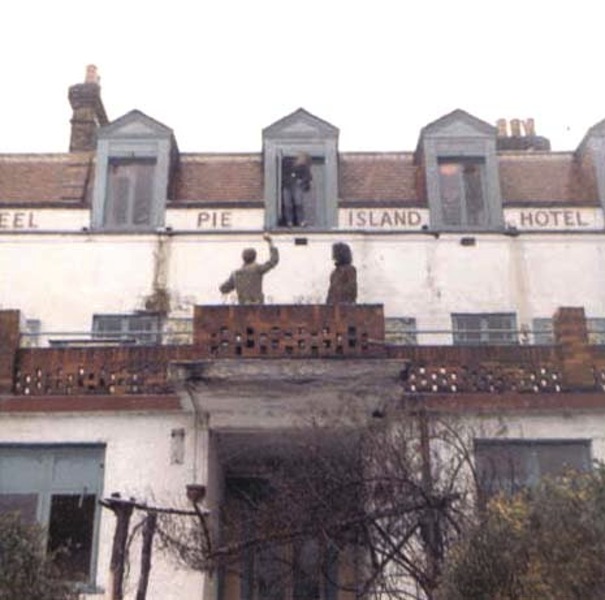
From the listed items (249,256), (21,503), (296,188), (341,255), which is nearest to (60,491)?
(21,503)

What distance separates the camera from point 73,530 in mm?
15289

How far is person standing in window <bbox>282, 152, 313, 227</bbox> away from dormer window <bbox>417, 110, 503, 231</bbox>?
2378 mm

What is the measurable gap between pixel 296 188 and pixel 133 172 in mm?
3259

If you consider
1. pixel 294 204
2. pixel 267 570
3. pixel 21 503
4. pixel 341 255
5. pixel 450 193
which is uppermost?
pixel 450 193

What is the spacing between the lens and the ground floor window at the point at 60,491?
1520 cm

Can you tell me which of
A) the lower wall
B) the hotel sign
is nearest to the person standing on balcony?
the lower wall

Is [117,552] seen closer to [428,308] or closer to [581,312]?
[581,312]

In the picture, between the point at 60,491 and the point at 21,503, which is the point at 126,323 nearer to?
the point at 60,491

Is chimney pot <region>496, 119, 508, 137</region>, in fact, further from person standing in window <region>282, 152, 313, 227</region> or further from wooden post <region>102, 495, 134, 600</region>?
wooden post <region>102, 495, 134, 600</region>

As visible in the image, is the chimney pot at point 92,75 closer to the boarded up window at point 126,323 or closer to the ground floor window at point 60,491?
the boarded up window at point 126,323

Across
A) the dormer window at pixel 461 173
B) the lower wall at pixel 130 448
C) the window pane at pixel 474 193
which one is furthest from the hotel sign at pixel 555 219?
the lower wall at pixel 130 448

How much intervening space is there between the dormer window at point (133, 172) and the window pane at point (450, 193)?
5.39 meters

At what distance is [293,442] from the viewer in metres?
16.4

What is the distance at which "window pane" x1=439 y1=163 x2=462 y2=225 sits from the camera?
20984 millimetres
